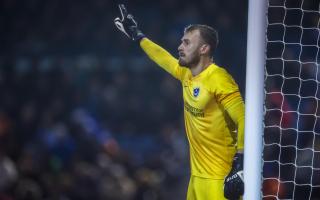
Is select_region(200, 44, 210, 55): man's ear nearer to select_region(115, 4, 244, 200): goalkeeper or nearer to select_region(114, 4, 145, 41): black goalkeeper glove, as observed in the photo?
select_region(115, 4, 244, 200): goalkeeper

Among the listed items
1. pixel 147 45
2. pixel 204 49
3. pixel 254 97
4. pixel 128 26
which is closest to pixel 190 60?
pixel 204 49

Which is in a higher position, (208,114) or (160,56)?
(160,56)

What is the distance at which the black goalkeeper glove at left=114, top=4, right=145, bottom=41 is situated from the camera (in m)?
3.49

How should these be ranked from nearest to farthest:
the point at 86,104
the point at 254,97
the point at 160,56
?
the point at 254,97 < the point at 160,56 < the point at 86,104

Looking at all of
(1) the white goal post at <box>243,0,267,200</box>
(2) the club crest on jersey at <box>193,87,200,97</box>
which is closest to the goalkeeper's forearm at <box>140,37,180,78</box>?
(2) the club crest on jersey at <box>193,87,200,97</box>

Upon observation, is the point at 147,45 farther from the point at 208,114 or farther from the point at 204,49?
the point at 208,114

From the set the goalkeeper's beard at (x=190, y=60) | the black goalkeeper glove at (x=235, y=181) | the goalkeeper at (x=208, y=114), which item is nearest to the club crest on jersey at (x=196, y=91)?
the goalkeeper at (x=208, y=114)

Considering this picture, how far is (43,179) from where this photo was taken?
3756 mm

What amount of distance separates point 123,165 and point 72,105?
1.25ft

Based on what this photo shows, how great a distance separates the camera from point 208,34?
3410 millimetres

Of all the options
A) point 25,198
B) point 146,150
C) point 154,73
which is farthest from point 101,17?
point 25,198

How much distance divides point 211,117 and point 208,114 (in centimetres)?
2

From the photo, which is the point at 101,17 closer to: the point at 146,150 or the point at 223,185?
the point at 146,150

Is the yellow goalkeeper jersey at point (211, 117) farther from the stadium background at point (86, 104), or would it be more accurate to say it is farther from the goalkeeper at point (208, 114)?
the stadium background at point (86, 104)
